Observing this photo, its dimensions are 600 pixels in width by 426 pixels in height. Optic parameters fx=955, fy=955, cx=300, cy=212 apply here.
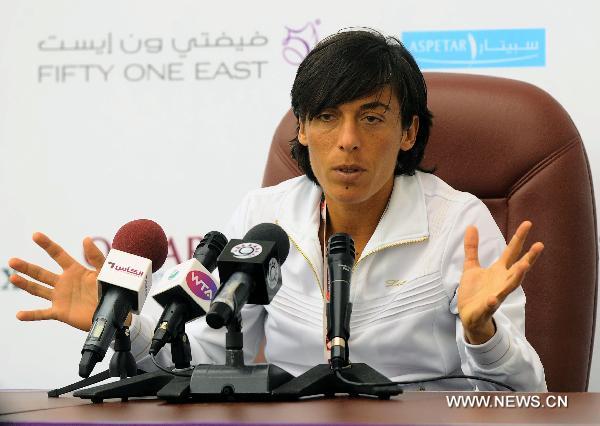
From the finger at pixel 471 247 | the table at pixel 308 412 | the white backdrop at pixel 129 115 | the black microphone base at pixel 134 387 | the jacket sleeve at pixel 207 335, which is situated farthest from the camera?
the white backdrop at pixel 129 115

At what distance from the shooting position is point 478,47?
2.18 meters

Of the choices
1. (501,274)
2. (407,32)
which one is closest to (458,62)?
(407,32)

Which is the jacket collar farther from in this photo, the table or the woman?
the table

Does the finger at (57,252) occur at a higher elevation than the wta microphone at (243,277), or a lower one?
higher

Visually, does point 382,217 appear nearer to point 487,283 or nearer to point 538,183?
point 538,183

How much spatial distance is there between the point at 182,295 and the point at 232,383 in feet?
0.41

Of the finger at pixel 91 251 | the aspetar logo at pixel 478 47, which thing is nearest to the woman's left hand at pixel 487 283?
the finger at pixel 91 251

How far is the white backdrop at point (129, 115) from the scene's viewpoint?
228 cm

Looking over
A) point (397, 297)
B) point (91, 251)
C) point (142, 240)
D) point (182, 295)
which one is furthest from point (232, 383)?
point (397, 297)

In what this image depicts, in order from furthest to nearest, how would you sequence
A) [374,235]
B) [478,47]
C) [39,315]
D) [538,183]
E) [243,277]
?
[478,47] → [538,183] → [374,235] → [39,315] → [243,277]

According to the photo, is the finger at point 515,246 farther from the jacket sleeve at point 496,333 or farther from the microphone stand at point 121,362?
the microphone stand at point 121,362

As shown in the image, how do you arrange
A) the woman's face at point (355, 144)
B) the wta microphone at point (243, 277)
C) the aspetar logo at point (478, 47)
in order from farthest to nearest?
the aspetar logo at point (478, 47), the woman's face at point (355, 144), the wta microphone at point (243, 277)

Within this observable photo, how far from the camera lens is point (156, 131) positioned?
2.34m

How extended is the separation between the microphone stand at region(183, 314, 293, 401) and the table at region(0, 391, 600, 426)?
1.1 inches
